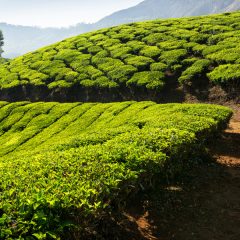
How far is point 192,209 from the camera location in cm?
1405

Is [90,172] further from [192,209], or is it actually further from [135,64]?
[135,64]

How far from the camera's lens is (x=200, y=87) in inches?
1506

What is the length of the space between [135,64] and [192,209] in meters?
32.5

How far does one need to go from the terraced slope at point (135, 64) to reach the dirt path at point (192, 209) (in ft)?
66.5

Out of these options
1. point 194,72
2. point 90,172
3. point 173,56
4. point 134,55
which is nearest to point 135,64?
point 134,55

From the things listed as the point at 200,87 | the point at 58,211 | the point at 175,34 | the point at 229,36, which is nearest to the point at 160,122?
the point at 58,211

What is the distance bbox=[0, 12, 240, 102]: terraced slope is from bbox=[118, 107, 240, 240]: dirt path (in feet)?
66.5

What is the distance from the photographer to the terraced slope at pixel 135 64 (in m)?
39.8

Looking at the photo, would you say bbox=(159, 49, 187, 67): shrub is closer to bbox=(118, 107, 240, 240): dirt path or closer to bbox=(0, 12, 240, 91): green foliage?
bbox=(0, 12, 240, 91): green foliage

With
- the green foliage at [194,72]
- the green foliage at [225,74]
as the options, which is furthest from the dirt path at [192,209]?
the green foliage at [194,72]

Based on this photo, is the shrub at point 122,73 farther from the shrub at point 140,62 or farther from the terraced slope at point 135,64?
the shrub at point 140,62

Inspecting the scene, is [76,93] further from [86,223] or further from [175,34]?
[86,223]

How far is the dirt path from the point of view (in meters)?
12.4

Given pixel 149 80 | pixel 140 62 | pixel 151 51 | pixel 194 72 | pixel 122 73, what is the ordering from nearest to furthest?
1. pixel 194 72
2. pixel 149 80
3. pixel 122 73
4. pixel 140 62
5. pixel 151 51
